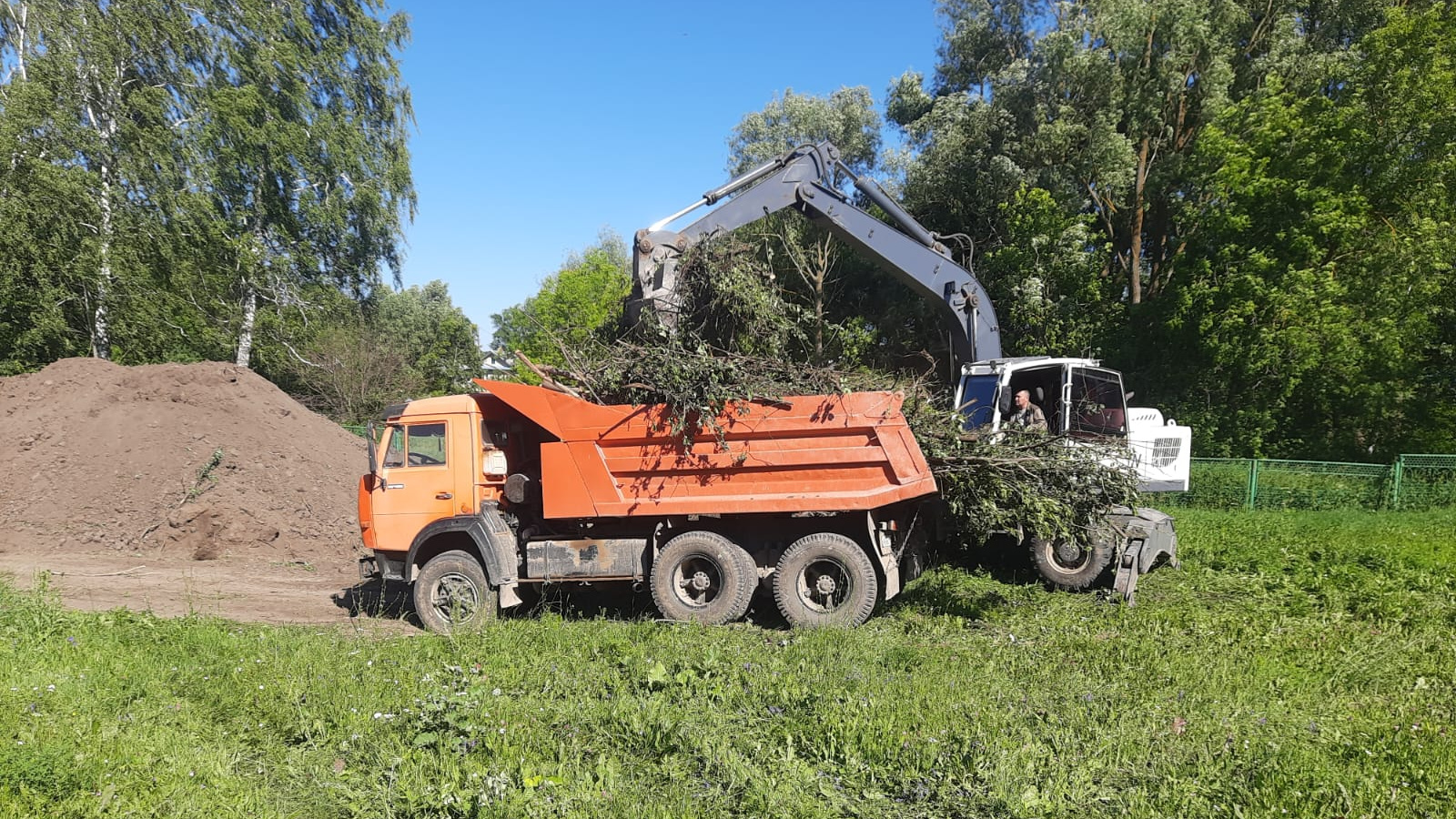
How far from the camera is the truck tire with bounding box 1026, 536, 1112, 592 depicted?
7934 millimetres

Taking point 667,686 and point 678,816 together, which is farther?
point 667,686

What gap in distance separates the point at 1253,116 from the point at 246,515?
21.9 m

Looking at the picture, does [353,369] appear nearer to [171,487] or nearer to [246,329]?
[246,329]

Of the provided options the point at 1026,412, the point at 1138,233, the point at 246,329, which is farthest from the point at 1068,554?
the point at 246,329

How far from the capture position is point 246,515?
41.1ft

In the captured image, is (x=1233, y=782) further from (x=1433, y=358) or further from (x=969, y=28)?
(x=969, y=28)

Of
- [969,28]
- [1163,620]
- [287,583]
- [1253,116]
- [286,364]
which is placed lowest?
[287,583]

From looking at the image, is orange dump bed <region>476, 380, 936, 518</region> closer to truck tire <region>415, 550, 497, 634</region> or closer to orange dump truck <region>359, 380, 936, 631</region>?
orange dump truck <region>359, 380, 936, 631</region>

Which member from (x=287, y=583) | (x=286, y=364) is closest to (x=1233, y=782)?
(x=287, y=583)

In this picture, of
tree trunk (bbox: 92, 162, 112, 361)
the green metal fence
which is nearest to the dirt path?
the green metal fence

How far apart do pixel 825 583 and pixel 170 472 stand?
12100mm

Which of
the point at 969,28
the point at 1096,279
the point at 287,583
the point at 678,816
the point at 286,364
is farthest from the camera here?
the point at 286,364

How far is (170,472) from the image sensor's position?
43.3 ft

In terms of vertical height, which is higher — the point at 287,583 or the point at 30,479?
the point at 30,479
